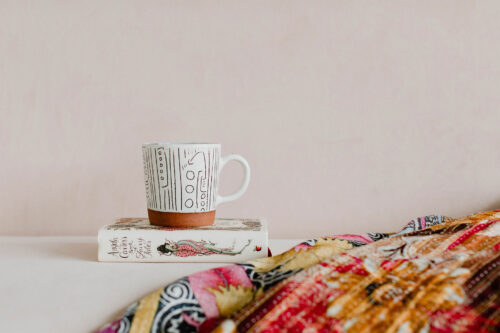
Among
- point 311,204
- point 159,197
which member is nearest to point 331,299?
point 159,197

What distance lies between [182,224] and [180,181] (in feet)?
0.18

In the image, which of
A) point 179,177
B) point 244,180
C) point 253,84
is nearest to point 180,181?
point 179,177

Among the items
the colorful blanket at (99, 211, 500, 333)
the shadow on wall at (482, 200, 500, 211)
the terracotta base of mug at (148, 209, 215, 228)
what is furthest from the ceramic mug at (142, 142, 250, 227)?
the shadow on wall at (482, 200, 500, 211)

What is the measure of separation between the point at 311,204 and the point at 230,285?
0.40 meters

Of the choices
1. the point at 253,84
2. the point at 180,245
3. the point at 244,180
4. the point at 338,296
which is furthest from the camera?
the point at 253,84

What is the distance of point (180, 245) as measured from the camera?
568mm

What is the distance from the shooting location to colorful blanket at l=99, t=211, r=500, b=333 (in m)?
0.36

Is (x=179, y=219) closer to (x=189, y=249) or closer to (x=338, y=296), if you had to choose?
(x=189, y=249)

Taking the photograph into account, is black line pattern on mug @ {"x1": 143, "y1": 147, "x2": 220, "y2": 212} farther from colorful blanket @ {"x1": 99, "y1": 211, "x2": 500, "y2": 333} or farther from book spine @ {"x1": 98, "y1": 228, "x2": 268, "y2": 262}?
colorful blanket @ {"x1": 99, "y1": 211, "x2": 500, "y2": 333}

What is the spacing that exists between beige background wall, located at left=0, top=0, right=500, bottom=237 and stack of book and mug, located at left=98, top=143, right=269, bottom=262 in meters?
0.17

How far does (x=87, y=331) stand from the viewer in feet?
1.29

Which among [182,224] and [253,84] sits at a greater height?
[253,84]

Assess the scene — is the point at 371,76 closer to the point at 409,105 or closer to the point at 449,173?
the point at 409,105

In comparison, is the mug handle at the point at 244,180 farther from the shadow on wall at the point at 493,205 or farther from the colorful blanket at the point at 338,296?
the shadow on wall at the point at 493,205
